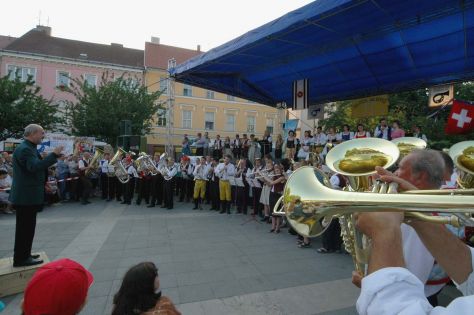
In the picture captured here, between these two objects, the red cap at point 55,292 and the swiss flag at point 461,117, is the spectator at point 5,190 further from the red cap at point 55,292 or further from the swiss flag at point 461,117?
the swiss flag at point 461,117

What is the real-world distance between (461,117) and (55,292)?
1022cm

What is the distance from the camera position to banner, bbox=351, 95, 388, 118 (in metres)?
11.3

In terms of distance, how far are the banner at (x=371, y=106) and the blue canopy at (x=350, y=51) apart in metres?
0.76

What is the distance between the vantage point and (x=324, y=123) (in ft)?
84.5

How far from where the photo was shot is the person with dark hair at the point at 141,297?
82.0 inches

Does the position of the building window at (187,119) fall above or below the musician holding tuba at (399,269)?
above

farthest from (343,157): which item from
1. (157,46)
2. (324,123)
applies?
(157,46)

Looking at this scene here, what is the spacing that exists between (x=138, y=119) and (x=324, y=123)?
49.6 ft

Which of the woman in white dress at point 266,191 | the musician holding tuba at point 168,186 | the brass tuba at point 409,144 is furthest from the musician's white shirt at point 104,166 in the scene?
the brass tuba at point 409,144

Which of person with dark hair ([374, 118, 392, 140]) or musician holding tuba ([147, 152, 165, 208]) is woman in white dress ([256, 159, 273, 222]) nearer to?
person with dark hair ([374, 118, 392, 140])

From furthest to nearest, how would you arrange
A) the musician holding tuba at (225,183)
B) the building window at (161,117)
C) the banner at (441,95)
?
the building window at (161,117) → the musician holding tuba at (225,183) → the banner at (441,95)

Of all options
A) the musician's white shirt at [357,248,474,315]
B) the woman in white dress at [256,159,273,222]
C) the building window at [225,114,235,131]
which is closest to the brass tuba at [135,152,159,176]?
the woman in white dress at [256,159,273,222]

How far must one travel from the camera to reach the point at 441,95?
9.03m

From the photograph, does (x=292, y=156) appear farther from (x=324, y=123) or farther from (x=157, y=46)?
(x=157, y=46)
